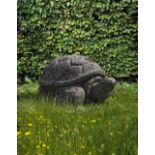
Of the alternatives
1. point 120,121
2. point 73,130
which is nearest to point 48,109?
point 73,130

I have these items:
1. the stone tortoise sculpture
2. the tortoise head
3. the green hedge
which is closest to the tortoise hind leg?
the stone tortoise sculpture

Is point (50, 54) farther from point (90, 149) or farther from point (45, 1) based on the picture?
point (90, 149)

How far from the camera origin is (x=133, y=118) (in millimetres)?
6375

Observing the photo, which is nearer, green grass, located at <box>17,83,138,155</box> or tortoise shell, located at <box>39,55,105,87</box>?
green grass, located at <box>17,83,138,155</box>

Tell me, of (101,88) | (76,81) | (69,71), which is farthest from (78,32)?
(101,88)

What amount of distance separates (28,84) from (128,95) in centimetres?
113

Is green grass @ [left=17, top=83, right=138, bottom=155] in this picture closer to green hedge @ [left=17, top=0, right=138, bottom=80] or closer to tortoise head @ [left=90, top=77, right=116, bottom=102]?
tortoise head @ [left=90, top=77, right=116, bottom=102]

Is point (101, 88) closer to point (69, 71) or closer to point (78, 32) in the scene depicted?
point (69, 71)

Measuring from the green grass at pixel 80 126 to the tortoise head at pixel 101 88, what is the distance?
3.2 inches

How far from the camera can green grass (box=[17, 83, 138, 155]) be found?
6.29m

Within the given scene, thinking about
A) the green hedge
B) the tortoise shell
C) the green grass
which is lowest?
the green grass

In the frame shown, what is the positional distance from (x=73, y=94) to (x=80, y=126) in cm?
36

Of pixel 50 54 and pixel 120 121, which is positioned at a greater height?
pixel 50 54

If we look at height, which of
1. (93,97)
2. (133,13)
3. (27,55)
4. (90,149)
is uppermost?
(133,13)
